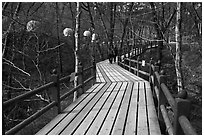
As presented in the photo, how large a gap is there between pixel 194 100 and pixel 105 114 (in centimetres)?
1127

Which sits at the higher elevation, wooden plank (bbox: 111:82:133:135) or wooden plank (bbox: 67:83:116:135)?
wooden plank (bbox: 111:82:133:135)

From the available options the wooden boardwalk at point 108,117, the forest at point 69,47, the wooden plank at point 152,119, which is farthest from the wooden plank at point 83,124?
the forest at point 69,47

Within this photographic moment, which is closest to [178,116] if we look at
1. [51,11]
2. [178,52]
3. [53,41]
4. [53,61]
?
[178,52]

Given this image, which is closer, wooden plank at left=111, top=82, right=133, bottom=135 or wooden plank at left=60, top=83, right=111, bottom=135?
wooden plank at left=111, top=82, right=133, bottom=135

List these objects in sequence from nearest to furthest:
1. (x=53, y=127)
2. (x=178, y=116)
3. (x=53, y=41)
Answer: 1. (x=178, y=116)
2. (x=53, y=127)
3. (x=53, y=41)

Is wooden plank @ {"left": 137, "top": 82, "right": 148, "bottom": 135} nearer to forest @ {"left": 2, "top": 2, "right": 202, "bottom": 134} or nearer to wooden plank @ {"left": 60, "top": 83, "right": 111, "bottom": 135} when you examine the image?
wooden plank @ {"left": 60, "top": 83, "right": 111, "bottom": 135}

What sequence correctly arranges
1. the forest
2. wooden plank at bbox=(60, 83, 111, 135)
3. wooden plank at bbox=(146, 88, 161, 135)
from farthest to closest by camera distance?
the forest < wooden plank at bbox=(60, 83, 111, 135) < wooden plank at bbox=(146, 88, 161, 135)

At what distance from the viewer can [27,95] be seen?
11.4 ft

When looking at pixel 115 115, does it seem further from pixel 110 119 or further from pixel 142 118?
pixel 142 118

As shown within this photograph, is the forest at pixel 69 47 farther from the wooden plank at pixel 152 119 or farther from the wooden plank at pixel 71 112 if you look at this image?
the wooden plank at pixel 152 119

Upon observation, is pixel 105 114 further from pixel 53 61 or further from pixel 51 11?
pixel 51 11

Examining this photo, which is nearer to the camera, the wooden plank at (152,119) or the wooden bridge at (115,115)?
the wooden bridge at (115,115)

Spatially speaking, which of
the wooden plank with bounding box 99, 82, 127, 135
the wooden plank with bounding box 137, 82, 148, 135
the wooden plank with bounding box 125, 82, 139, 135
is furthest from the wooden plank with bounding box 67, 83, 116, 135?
the wooden plank with bounding box 137, 82, 148, 135

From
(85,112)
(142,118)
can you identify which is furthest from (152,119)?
(85,112)
